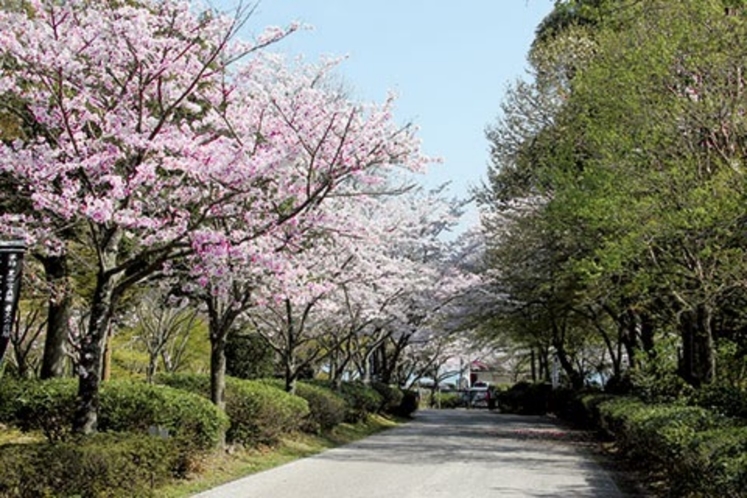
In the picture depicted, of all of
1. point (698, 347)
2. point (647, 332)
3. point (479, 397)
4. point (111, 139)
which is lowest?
point (479, 397)

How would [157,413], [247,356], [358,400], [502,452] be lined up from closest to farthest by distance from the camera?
[157,413] < [502,452] < [358,400] < [247,356]

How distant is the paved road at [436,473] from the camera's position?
11.1 m

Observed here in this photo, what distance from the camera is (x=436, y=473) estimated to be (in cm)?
1323

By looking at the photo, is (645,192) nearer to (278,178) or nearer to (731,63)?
(731,63)

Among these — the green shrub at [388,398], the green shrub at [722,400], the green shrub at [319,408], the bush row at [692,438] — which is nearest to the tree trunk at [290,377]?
the green shrub at [319,408]

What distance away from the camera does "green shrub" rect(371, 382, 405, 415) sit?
30.3 m

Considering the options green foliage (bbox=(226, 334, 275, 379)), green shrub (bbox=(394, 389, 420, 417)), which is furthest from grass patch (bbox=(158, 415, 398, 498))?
green shrub (bbox=(394, 389, 420, 417))

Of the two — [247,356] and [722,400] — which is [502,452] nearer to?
[722,400]

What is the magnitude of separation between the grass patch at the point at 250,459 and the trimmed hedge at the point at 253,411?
0.26 meters

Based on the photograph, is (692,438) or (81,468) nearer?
(81,468)

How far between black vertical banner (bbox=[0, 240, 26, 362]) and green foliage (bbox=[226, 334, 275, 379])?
19.9 meters

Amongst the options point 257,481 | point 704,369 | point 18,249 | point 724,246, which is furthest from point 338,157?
point 704,369

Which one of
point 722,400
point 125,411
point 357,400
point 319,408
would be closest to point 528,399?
point 357,400

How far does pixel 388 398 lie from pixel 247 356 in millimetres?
5747
